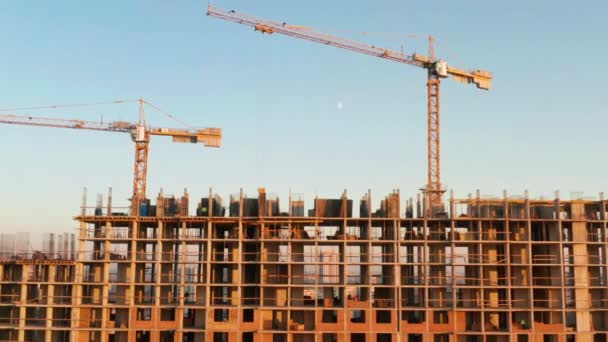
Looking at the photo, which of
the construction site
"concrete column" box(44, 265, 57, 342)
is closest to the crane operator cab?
the construction site

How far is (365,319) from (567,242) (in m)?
18.1

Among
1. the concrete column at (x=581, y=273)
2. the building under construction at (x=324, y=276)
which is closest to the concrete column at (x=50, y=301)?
the building under construction at (x=324, y=276)

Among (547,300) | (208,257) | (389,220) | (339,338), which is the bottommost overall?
(339,338)

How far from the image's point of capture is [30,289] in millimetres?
51688

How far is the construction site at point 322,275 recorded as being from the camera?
48812 mm

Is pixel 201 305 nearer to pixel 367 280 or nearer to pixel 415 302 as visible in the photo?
pixel 367 280

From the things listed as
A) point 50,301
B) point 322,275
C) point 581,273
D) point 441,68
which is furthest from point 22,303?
point 441,68

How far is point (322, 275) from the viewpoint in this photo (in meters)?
50.2

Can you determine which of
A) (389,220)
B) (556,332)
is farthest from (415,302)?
(556,332)

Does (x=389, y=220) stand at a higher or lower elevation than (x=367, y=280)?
higher

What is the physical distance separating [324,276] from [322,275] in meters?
A: 0.62

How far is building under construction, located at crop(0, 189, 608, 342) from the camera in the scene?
48812 millimetres

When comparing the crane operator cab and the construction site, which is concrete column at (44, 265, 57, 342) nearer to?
the construction site

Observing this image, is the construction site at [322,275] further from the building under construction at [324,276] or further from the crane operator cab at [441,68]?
the crane operator cab at [441,68]
